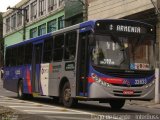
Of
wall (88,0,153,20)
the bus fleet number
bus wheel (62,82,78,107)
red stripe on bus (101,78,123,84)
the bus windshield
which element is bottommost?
bus wheel (62,82,78,107)

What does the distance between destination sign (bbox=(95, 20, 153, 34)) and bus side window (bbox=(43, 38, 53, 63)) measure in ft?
13.5

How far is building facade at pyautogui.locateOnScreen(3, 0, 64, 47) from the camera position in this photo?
169 ft

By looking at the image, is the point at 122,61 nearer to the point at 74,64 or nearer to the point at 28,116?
the point at 74,64

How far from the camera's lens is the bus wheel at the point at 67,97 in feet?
62.1

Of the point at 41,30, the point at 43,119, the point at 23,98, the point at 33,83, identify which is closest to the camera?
the point at 43,119

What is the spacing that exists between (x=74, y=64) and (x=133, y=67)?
2332 mm

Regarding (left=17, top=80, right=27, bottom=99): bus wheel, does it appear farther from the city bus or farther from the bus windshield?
the bus windshield

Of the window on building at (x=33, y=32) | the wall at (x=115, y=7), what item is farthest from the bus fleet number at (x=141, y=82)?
the window on building at (x=33, y=32)

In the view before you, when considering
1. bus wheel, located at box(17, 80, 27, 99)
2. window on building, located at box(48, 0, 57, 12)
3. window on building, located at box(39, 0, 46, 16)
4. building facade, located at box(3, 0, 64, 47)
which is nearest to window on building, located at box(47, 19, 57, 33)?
building facade, located at box(3, 0, 64, 47)

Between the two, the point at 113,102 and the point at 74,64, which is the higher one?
the point at 74,64

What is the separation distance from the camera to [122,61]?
56.9ft

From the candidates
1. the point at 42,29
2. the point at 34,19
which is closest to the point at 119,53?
the point at 42,29

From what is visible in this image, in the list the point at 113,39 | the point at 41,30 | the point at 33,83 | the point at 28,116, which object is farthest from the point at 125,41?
the point at 41,30

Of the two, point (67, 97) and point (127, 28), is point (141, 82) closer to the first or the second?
point (127, 28)
